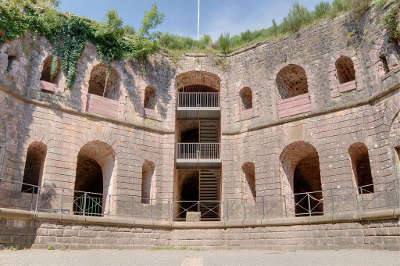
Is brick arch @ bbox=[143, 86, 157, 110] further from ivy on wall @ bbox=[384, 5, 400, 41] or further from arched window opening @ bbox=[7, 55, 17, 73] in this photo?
ivy on wall @ bbox=[384, 5, 400, 41]

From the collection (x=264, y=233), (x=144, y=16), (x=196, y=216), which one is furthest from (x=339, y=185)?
(x=144, y=16)

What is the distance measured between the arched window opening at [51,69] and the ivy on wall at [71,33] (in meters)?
0.21

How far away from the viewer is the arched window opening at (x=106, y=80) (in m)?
16.9

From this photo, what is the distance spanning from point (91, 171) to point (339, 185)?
39.2ft

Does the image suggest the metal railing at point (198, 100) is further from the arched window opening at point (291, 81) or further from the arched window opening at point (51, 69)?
the arched window opening at point (51, 69)

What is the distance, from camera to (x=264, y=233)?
14.2 meters

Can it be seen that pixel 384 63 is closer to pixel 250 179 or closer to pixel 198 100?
pixel 250 179

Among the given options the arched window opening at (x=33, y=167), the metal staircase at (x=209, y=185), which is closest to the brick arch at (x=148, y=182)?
the metal staircase at (x=209, y=185)

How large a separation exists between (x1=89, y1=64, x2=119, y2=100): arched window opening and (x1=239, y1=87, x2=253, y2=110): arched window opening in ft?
18.9

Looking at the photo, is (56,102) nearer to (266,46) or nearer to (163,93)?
(163,93)

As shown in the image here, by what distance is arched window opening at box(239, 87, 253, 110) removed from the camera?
18.0 meters

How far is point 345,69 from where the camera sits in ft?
54.0

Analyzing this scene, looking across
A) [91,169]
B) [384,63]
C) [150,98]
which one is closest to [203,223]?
[150,98]

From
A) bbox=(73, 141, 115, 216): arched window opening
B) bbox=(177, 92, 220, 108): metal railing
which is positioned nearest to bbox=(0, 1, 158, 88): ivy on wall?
bbox=(73, 141, 115, 216): arched window opening
